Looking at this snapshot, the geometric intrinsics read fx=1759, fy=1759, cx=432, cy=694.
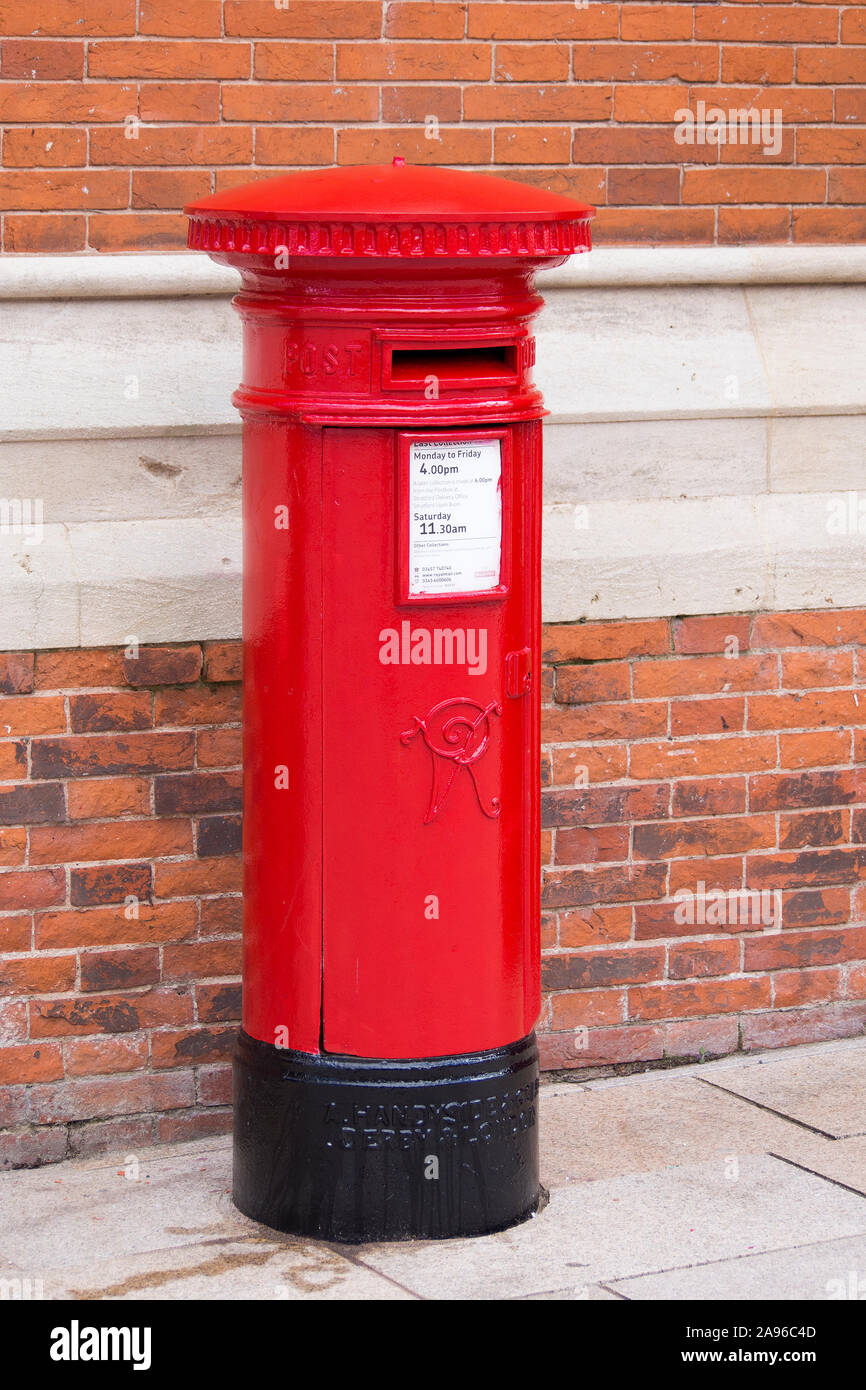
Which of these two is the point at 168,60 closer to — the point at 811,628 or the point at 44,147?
the point at 44,147

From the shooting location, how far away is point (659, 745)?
4.46m

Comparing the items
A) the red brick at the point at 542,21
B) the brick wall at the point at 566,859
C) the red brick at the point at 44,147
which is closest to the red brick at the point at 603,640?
the brick wall at the point at 566,859

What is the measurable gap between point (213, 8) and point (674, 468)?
60.3 inches

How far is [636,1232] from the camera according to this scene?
3.64m

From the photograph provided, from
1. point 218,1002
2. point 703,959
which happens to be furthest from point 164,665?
point 703,959

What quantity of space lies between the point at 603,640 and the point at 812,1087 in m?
1.26

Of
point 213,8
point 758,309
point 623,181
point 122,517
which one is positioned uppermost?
point 213,8

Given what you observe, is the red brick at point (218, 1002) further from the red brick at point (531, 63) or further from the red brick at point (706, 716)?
the red brick at point (531, 63)

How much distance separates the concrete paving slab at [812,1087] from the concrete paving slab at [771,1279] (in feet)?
2.22

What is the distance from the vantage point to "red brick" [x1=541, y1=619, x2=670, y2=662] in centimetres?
433

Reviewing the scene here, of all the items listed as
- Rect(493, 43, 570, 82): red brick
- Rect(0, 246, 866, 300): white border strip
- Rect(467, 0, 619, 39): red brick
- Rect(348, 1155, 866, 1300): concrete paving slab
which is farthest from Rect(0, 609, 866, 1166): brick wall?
Rect(467, 0, 619, 39): red brick

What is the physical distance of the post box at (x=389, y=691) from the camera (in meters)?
3.22

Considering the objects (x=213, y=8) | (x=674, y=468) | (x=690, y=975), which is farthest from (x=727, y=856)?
(x=213, y=8)

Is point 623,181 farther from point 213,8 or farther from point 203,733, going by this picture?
point 203,733
